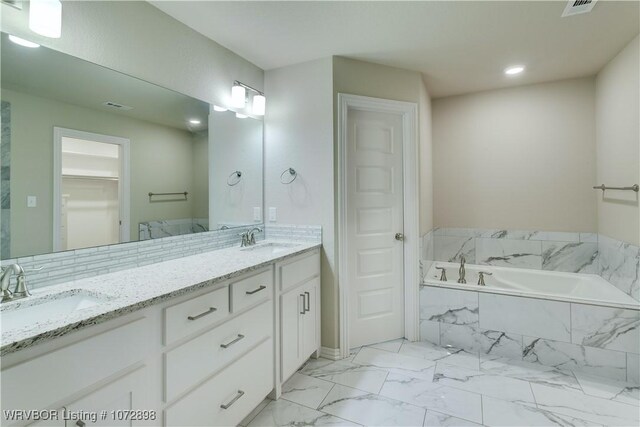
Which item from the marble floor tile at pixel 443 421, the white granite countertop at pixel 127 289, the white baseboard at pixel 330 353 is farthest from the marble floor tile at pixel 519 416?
the white granite countertop at pixel 127 289

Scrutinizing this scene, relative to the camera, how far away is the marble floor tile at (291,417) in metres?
1.66

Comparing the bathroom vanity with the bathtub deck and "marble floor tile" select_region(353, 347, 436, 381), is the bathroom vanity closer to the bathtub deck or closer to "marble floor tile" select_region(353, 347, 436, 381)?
the bathtub deck

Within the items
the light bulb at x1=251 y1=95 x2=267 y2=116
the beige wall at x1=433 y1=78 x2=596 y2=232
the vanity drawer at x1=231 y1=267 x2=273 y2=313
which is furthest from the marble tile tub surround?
the light bulb at x1=251 y1=95 x2=267 y2=116

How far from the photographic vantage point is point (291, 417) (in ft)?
5.59

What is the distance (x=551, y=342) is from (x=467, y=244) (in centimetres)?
130

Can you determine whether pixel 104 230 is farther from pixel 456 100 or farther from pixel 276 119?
pixel 456 100

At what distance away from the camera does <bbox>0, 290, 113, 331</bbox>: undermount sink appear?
1.00 m

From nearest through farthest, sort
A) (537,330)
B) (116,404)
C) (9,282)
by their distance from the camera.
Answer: (116,404) → (9,282) → (537,330)

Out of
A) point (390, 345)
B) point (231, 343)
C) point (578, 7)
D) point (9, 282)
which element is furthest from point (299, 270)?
point (578, 7)

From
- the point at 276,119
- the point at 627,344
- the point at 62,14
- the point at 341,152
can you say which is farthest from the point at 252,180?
the point at 627,344

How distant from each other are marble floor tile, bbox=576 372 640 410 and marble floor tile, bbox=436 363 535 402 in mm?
385

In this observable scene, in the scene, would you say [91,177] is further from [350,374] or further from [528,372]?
[528,372]

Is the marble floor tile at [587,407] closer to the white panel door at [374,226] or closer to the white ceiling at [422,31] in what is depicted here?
the white panel door at [374,226]

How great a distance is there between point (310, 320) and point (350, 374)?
1.56ft
